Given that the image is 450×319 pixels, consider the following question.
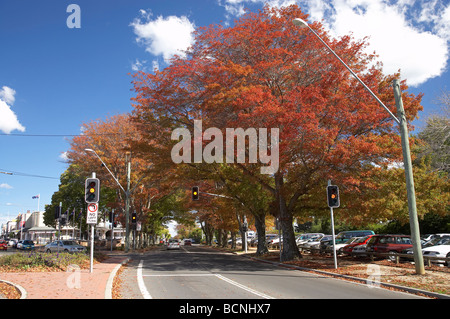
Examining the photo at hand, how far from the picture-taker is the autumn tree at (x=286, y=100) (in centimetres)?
1709

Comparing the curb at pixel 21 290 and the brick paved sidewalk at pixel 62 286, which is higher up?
the curb at pixel 21 290

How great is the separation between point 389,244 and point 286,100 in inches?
431

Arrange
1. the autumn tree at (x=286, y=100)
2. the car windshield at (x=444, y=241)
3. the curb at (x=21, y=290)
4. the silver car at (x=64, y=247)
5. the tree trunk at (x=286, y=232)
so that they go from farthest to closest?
1. the silver car at (x=64, y=247)
2. the tree trunk at (x=286, y=232)
3. the car windshield at (x=444, y=241)
4. the autumn tree at (x=286, y=100)
5. the curb at (x=21, y=290)

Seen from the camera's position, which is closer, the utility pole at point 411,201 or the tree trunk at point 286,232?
the utility pole at point 411,201

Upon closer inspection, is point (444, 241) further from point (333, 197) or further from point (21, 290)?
point (21, 290)

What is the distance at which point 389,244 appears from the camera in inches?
853

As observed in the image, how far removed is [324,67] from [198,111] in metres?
8.19

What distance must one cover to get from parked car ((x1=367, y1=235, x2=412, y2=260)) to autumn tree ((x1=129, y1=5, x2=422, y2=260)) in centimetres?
483

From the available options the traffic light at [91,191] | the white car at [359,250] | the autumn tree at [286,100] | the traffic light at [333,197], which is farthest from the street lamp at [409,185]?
the traffic light at [91,191]

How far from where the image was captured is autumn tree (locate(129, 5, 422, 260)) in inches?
673

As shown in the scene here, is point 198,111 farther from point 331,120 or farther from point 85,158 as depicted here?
point 85,158

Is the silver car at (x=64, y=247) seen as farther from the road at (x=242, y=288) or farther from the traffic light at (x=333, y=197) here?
the traffic light at (x=333, y=197)

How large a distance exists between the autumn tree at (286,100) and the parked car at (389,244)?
483 cm
